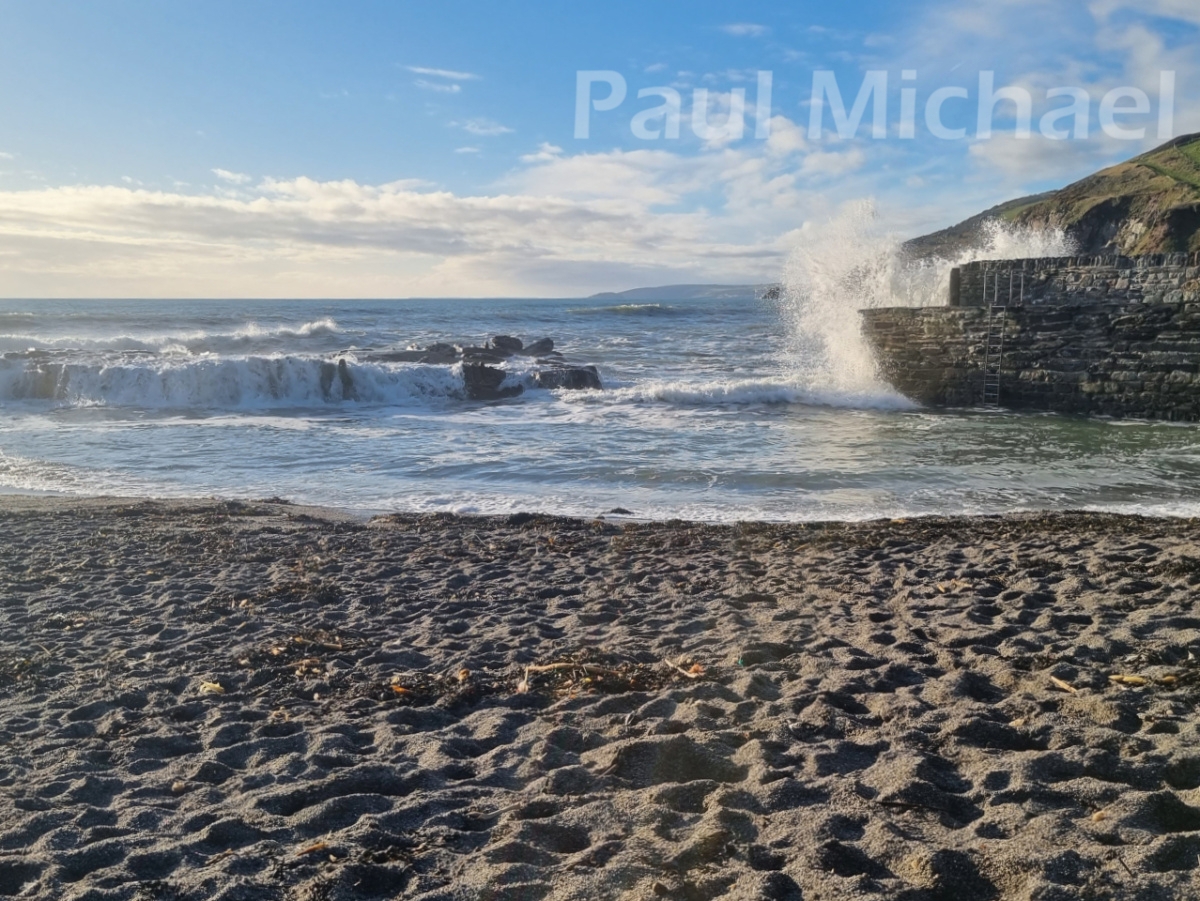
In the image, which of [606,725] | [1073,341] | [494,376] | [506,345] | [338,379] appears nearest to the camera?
[606,725]

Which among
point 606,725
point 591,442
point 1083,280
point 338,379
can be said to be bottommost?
point 606,725

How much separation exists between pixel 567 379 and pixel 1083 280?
11752 millimetres

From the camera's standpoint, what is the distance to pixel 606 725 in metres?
4.02

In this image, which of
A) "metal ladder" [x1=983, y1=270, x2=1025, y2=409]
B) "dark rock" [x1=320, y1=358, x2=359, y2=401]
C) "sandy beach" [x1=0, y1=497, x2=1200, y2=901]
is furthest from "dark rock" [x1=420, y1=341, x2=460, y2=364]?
"sandy beach" [x1=0, y1=497, x2=1200, y2=901]

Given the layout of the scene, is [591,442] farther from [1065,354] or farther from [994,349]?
[1065,354]

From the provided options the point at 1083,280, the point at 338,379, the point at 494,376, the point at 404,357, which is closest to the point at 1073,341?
the point at 1083,280

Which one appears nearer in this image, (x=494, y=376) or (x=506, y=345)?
(x=494, y=376)

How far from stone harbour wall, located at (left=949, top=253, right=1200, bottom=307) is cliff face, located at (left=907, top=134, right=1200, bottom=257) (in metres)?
24.1

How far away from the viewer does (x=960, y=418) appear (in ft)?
55.4

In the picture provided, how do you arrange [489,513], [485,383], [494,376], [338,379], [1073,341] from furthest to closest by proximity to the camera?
[494,376] < [485,383] < [338,379] < [1073,341] < [489,513]

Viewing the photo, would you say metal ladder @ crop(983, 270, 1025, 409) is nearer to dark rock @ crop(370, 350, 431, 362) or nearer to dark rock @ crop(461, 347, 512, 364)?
dark rock @ crop(461, 347, 512, 364)

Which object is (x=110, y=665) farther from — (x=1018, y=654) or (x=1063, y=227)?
(x=1063, y=227)

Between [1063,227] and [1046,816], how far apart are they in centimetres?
5380

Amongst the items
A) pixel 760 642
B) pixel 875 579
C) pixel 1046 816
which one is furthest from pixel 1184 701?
pixel 875 579
